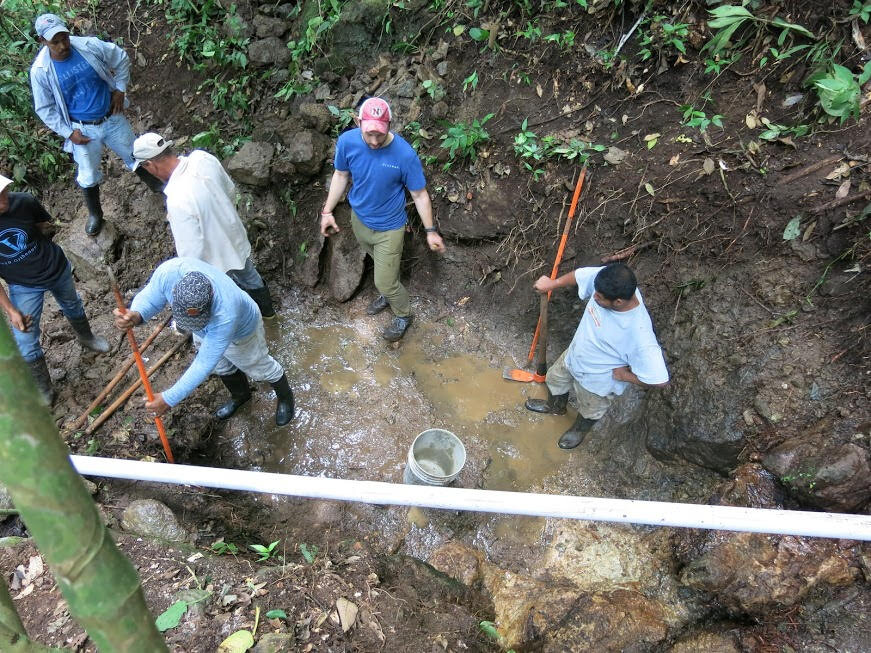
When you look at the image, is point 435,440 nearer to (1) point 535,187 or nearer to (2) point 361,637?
(2) point 361,637

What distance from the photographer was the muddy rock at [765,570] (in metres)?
2.89

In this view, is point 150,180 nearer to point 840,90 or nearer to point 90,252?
point 90,252

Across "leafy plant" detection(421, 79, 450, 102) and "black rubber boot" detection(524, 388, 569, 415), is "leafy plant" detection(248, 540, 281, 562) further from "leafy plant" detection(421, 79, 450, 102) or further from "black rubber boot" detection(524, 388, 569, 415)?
"leafy plant" detection(421, 79, 450, 102)

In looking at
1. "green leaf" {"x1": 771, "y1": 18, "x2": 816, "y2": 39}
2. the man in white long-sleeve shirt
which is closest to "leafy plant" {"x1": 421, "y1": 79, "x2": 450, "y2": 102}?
the man in white long-sleeve shirt

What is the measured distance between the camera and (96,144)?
498cm

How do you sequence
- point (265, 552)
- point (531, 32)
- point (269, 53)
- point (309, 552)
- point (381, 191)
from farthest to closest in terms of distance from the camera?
point (269, 53) < point (531, 32) < point (381, 191) < point (309, 552) < point (265, 552)

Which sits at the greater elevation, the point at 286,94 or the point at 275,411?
the point at 286,94

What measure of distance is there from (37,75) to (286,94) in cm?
230

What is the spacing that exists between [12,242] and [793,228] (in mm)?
5881

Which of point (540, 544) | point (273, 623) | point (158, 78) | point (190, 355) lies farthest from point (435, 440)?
point (158, 78)

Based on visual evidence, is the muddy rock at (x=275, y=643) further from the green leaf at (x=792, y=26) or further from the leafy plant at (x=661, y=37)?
the green leaf at (x=792, y=26)

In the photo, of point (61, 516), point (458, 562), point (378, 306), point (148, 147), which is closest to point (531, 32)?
point (378, 306)

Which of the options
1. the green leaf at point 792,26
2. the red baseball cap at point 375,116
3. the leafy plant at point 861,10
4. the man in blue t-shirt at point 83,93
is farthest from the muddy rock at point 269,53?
the leafy plant at point 861,10

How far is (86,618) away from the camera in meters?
0.68
